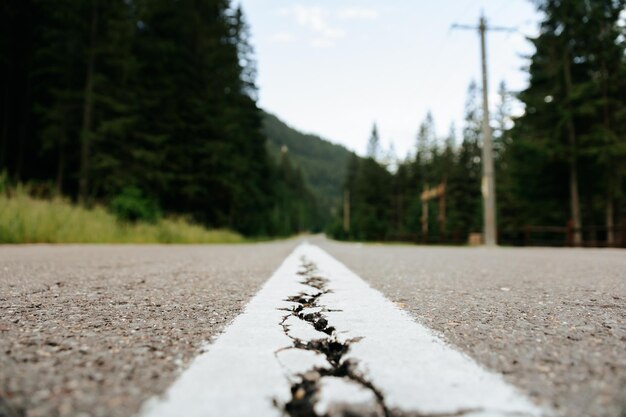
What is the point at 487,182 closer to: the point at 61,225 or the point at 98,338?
the point at 61,225

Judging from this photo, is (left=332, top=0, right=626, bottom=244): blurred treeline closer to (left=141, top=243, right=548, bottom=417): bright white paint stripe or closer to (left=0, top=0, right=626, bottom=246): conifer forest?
(left=0, top=0, right=626, bottom=246): conifer forest

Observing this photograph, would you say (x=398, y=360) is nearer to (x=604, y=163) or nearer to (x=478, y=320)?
(x=478, y=320)

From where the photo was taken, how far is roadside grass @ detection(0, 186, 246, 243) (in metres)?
7.09

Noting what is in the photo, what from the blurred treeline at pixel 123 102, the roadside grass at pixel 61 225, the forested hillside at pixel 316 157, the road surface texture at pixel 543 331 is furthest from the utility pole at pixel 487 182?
the forested hillside at pixel 316 157

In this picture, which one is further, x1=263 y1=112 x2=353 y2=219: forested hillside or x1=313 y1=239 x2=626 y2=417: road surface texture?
x1=263 y1=112 x2=353 y2=219: forested hillside

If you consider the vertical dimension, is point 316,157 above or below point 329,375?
above

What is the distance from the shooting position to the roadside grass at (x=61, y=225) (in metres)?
7.09

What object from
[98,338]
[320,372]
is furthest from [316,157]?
[320,372]

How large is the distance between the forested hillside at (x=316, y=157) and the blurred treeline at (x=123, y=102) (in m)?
132

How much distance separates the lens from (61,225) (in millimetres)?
8000

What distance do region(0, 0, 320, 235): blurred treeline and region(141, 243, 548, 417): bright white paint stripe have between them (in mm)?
15390

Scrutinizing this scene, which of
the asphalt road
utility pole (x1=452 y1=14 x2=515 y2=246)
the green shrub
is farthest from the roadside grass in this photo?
utility pole (x1=452 y1=14 x2=515 y2=246)

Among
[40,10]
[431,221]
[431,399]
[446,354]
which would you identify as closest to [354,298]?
[446,354]

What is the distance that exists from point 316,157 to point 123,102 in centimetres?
17270
